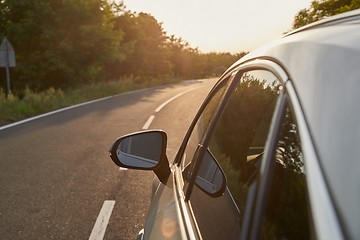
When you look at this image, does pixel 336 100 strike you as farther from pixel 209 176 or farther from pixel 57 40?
pixel 57 40

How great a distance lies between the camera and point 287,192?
120cm

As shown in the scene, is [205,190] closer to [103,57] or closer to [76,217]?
[76,217]

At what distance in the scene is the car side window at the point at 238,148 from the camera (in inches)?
58.6

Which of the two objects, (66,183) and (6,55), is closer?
(66,183)

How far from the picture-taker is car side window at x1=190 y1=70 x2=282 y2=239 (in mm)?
1488

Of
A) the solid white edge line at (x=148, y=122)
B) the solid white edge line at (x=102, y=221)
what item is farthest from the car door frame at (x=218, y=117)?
the solid white edge line at (x=148, y=122)

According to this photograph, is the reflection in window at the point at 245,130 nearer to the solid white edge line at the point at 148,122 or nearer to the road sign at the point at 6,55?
the solid white edge line at the point at 148,122

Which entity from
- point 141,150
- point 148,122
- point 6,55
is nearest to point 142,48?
point 6,55

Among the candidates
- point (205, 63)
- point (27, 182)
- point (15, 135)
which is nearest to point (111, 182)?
point (27, 182)

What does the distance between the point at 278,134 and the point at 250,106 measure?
0.47 metres

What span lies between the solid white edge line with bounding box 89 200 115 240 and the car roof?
3752 mm

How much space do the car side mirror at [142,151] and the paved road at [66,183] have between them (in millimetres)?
2135

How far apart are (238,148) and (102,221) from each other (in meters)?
3.54

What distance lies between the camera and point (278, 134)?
1293mm
